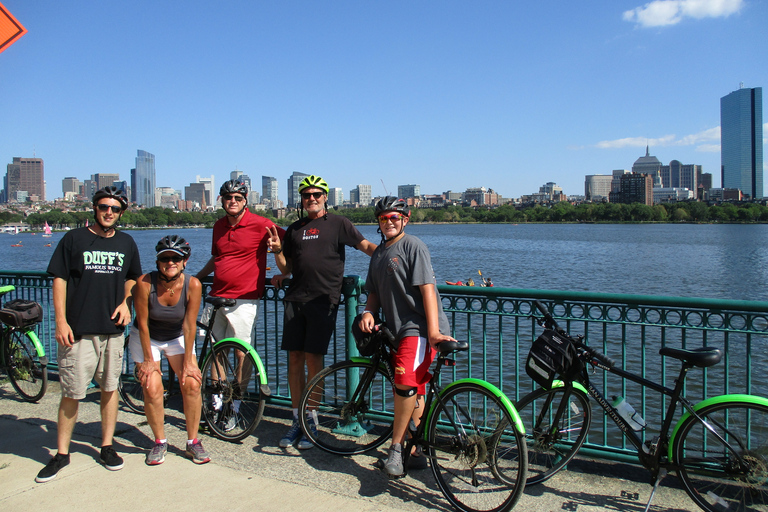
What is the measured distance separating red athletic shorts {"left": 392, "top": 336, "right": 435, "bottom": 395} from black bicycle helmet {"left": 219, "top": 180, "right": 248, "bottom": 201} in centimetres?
221

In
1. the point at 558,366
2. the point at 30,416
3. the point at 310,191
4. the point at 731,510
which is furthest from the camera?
the point at 30,416

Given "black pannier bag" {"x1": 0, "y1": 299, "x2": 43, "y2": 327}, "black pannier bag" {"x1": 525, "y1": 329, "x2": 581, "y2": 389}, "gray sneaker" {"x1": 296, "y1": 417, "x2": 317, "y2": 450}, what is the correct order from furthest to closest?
"black pannier bag" {"x1": 0, "y1": 299, "x2": 43, "y2": 327}
"gray sneaker" {"x1": 296, "y1": 417, "x2": 317, "y2": 450}
"black pannier bag" {"x1": 525, "y1": 329, "x2": 581, "y2": 389}

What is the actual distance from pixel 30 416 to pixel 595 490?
207 inches

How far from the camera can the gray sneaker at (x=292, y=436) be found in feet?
16.3

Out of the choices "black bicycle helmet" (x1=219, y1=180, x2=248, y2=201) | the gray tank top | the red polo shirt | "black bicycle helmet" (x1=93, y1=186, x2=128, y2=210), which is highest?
"black bicycle helmet" (x1=219, y1=180, x2=248, y2=201)

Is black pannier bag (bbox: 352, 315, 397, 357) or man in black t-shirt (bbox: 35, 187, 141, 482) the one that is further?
man in black t-shirt (bbox: 35, 187, 141, 482)

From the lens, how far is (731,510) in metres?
3.62

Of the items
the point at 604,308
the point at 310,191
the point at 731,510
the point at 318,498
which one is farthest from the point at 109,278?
the point at 731,510

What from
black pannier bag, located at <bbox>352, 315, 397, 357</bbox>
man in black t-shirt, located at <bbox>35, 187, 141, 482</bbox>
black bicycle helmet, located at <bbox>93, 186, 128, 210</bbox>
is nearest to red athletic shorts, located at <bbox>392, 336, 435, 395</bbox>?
black pannier bag, located at <bbox>352, 315, 397, 357</bbox>

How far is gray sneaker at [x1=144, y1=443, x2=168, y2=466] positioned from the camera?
462cm

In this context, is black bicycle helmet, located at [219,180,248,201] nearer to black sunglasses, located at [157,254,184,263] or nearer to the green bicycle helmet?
the green bicycle helmet

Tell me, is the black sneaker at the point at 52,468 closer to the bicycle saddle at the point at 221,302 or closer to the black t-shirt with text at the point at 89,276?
the black t-shirt with text at the point at 89,276

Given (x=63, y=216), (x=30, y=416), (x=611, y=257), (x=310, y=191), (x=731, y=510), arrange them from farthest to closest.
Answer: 1. (x=63, y=216)
2. (x=611, y=257)
3. (x=30, y=416)
4. (x=310, y=191)
5. (x=731, y=510)

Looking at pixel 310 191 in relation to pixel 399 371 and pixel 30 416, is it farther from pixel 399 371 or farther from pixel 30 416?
pixel 30 416
